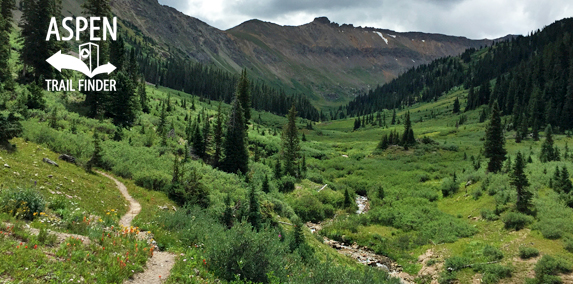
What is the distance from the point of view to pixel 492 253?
23.4m

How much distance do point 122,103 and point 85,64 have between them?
10909 mm

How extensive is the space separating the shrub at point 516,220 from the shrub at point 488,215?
1672mm

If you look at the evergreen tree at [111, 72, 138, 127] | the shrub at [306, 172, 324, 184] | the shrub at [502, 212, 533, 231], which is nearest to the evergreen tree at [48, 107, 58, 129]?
the evergreen tree at [111, 72, 138, 127]

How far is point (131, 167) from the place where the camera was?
24359mm

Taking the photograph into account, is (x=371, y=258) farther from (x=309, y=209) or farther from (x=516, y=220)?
(x=516, y=220)

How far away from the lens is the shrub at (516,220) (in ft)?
85.0

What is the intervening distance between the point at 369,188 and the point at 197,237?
4036cm

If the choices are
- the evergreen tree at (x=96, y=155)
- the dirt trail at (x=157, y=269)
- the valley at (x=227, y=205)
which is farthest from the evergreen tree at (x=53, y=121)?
the dirt trail at (x=157, y=269)

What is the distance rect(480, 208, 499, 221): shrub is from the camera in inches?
1135

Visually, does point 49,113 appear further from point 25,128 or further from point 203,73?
point 203,73

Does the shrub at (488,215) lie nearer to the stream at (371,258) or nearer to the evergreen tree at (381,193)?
the stream at (371,258)

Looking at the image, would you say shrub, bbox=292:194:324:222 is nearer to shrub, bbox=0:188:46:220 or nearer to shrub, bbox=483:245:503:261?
shrub, bbox=483:245:503:261

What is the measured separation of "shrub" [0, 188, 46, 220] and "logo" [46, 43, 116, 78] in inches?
1405

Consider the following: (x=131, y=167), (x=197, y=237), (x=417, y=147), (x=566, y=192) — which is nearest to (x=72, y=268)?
(x=197, y=237)
